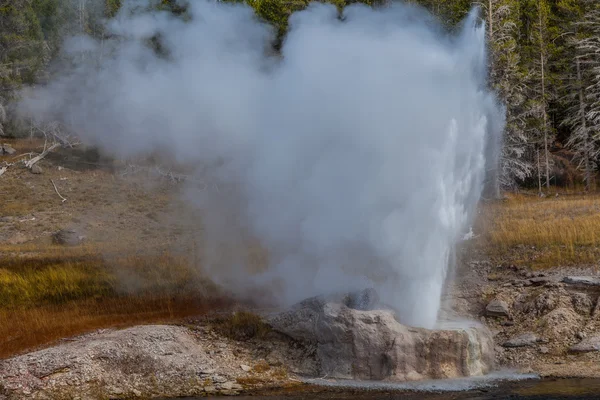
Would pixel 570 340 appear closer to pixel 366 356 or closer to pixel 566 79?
pixel 366 356

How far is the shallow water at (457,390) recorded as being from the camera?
40.5ft

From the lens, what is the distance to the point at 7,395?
511 inches

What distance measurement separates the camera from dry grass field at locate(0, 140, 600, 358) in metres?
17.2

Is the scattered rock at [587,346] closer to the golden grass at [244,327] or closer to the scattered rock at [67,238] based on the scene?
the golden grass at [244,327]

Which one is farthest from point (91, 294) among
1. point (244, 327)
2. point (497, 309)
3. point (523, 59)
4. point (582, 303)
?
point (523, 59)

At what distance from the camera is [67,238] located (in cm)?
2642

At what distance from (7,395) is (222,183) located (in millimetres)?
9271

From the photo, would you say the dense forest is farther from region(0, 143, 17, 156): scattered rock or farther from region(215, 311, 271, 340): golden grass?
region(215, 311, 271, 340): golden grass

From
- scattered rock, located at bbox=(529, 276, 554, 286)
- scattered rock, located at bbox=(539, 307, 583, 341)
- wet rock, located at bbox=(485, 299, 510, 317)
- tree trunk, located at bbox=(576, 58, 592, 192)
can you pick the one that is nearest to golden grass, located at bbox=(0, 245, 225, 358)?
wet rock, located at bbox=(485, 299, 510, 317)

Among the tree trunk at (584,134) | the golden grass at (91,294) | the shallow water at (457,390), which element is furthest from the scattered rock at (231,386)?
the tree trunk at (584,134)

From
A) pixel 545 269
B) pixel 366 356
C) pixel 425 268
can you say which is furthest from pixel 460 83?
pixel 366 356

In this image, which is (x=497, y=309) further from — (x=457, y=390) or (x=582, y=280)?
(x=457, y=390)

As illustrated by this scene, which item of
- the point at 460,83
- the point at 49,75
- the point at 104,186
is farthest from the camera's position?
the point at 104,186

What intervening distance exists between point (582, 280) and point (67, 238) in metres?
18.7
